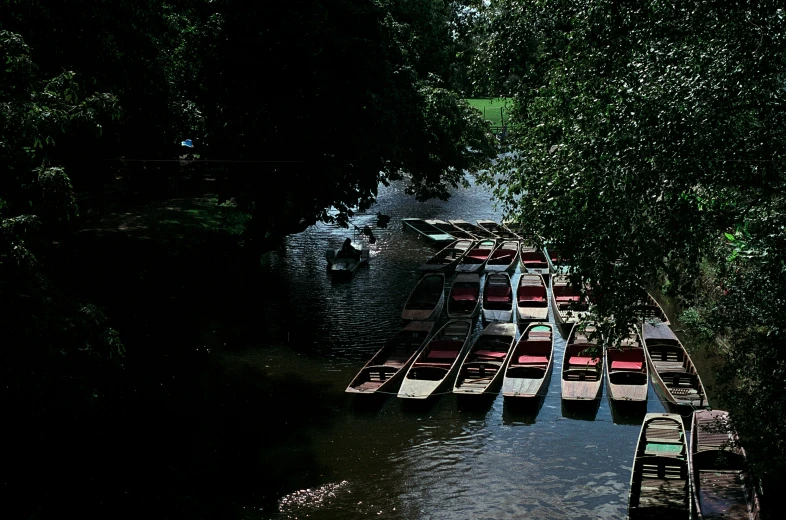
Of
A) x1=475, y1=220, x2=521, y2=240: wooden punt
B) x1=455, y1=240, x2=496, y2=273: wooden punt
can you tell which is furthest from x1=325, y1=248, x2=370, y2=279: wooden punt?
x1=475, y1=220, x2=521, y2=240: wooden punt

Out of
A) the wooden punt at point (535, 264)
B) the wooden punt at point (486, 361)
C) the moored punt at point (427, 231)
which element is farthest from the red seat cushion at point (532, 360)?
the moored punt at point (427, 231)

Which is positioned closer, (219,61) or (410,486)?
(410,486)

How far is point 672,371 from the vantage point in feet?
75.7

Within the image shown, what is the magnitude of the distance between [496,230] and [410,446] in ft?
83.6

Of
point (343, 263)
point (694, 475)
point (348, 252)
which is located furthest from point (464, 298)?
point (694, 475)

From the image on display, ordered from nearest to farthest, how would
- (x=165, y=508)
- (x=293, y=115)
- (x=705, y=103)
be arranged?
(x=705, y=103), (x=165, y=508), (x=293, y=115)

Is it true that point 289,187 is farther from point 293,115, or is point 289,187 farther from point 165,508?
point 165,508

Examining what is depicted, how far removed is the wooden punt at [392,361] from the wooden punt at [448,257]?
856 cm

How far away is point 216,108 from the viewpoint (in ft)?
102

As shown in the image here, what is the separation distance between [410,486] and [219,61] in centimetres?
1846

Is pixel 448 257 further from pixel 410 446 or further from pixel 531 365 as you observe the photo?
pixel 410 446

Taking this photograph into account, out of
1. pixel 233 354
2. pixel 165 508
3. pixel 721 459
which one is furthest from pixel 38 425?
pixel 721 459

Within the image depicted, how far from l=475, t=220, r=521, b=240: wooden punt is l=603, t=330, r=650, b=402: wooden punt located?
1782cm

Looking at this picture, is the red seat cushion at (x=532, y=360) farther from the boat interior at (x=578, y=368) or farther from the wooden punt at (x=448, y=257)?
the wooden punt at (x=448, y=257)
